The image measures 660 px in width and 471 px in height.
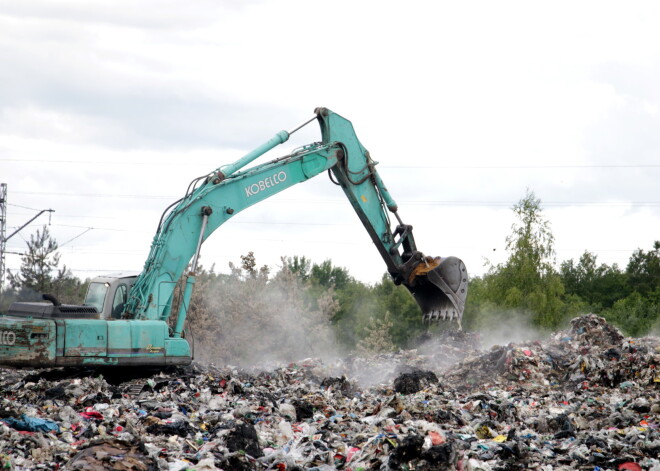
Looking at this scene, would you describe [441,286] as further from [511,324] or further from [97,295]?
[511,324]

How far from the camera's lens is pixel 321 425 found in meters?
9.13

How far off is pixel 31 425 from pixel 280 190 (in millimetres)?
5810

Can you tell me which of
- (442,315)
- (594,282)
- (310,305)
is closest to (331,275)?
(594,282)

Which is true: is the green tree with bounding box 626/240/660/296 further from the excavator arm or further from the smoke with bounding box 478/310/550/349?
the excavator arm

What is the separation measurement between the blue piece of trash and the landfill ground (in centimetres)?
1

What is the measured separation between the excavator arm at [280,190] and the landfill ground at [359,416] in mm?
1150

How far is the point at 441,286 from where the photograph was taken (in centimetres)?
1308

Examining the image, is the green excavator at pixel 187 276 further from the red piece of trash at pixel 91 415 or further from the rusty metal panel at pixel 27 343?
the red piece of trash at pixel 91 415

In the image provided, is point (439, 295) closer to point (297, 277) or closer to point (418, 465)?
point (418, 465)

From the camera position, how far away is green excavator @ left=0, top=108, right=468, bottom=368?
10609 millimetres

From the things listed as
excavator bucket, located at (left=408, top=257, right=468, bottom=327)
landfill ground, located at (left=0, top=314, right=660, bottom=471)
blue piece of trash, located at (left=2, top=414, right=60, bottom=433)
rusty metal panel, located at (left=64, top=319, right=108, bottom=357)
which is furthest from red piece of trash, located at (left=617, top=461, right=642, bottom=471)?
rusty metal panel, located at (left=64, top=319, right=108, bottom=357)

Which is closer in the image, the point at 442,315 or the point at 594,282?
the point at 442,315

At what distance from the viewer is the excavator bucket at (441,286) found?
13.1 m

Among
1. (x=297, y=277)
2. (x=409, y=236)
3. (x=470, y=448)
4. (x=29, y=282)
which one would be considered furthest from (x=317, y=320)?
(x=470, y=448)
